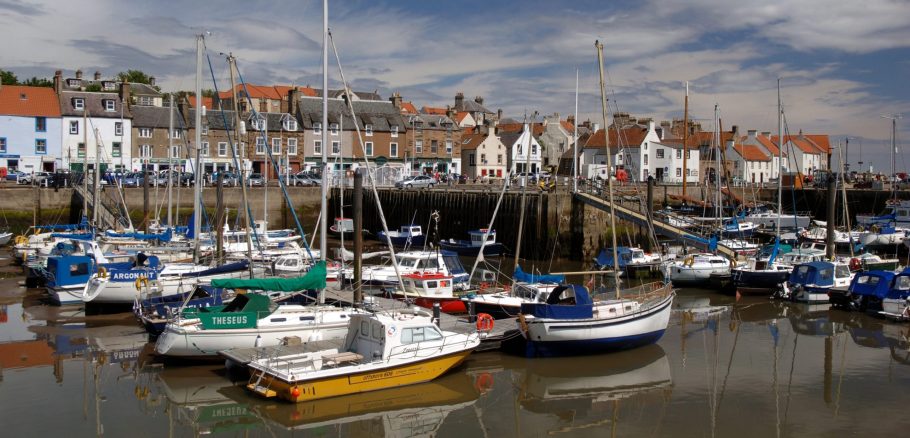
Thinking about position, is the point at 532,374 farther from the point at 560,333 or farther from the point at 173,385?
the point at 173,385

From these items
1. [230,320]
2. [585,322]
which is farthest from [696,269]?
Result: [230,320]

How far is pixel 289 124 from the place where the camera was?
67000 mm

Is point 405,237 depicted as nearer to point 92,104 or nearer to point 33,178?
point 33,178

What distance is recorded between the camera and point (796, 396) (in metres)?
18.7

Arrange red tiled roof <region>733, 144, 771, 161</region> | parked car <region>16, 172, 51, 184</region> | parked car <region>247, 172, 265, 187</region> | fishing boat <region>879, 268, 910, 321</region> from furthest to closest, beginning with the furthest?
red tiled roof <region>733, 144, 771, 161</region>, parked car <region>247, 172, 265, 187</region>, parked car <region>16, 172, 51, 184</region>, fishing boat <region>879, 268, 910, 321</region>

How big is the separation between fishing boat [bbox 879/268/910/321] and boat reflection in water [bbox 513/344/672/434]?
10162mm

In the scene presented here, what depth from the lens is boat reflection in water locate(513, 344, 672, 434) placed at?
17703 mm

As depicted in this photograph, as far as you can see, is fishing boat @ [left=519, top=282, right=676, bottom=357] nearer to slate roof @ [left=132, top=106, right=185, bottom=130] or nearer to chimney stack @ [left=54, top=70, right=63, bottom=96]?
slate roof @ [left=132, top=106, right=185, bottom=130]

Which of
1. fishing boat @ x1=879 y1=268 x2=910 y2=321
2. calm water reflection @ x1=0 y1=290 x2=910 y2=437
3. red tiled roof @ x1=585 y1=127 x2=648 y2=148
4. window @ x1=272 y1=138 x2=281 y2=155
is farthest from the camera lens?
red tiled roof @ x1=585 y1=127 x2=648 y2=148

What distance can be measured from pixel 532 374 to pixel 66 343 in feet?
43.8

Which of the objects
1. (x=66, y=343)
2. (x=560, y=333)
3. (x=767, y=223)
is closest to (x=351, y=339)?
(x=560, y=333)

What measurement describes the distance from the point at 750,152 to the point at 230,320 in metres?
74.4

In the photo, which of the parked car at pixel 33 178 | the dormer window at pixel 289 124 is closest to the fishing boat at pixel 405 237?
the parked car at pixel 33 178

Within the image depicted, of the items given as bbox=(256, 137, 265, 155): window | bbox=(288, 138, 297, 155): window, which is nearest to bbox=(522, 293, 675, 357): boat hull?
bbox=(256, 137, 265, 155): window
